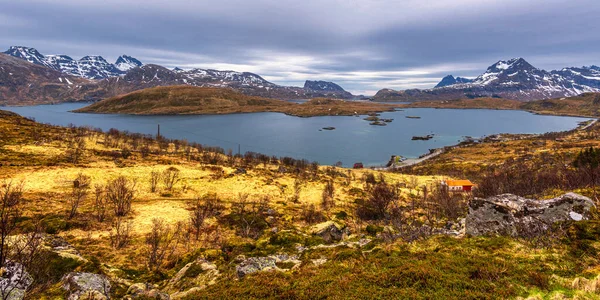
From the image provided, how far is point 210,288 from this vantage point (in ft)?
40.1

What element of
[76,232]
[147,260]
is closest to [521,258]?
[147,260]

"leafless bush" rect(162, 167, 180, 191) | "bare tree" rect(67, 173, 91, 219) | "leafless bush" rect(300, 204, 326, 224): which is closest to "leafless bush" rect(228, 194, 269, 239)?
"leafless bush" rect(300, 204, 326, 224)

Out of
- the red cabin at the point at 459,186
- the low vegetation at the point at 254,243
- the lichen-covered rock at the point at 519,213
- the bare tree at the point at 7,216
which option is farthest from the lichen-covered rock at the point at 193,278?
the red cabin at the point at 459,186

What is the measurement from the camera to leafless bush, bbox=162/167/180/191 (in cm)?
4809

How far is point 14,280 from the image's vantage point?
10305 mm

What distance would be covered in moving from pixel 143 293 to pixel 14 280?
181 inches

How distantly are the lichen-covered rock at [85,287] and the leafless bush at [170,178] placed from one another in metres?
37.2

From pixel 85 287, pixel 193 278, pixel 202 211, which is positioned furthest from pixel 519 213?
pixel 202 211

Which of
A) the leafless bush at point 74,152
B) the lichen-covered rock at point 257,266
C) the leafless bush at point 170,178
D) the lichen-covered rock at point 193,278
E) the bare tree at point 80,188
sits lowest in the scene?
the leafless bush at point 170,178

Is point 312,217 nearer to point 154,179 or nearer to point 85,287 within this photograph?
point 85,287

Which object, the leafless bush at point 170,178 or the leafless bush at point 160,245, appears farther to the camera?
the leafless bush at point 170,178

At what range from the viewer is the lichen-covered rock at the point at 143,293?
1140 cm

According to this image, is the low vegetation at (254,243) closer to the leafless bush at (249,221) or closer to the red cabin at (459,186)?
the leafless bush at (249,221)

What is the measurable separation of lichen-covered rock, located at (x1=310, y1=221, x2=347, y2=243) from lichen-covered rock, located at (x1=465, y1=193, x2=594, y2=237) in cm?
1119
